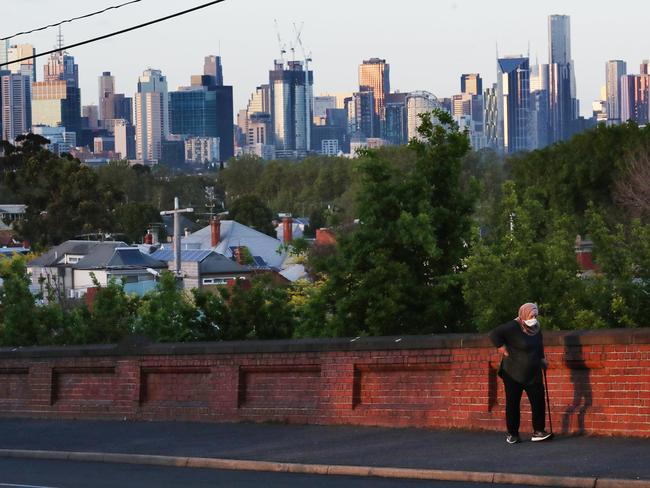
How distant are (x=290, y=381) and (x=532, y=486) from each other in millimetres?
6465

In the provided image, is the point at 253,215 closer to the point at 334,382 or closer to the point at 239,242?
the point at 239,242

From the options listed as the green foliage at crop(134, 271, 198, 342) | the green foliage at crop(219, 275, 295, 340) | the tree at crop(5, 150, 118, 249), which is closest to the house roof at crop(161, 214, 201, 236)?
the tree at crop(5, 150, 118, 249)

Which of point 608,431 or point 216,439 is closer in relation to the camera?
point 608,431

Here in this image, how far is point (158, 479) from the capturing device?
622 inches

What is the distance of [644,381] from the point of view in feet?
52.2

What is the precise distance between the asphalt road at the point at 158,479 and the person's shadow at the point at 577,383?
2674 millimetres

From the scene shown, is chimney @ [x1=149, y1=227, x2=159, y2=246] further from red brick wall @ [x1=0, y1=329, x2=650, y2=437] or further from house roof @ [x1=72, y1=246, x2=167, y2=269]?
red brick wall @ [x1=0, y1=329, x2=650, y2=437]

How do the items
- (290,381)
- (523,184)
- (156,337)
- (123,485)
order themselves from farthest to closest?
(523,184) < (156,337) < (290,381) < (123,485)

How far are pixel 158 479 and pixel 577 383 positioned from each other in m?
4.51

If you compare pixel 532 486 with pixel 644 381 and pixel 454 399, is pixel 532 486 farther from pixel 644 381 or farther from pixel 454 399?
pixel 454 399

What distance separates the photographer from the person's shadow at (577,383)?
54.0 feet

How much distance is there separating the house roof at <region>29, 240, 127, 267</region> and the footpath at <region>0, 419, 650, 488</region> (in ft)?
261

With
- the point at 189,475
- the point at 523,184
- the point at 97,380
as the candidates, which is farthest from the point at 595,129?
the point at 189,475

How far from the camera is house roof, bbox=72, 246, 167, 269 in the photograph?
311 feet
